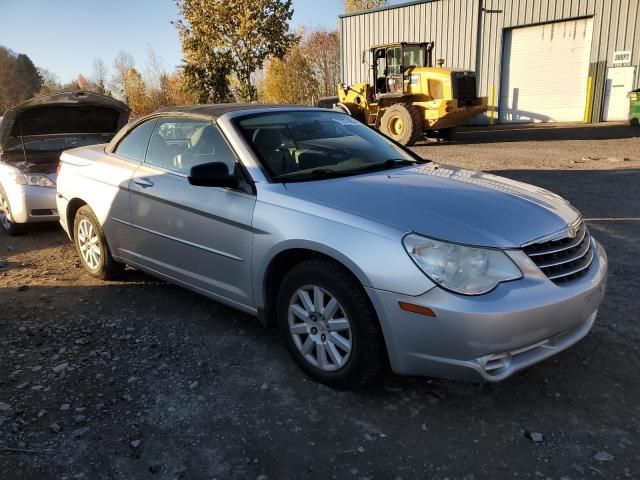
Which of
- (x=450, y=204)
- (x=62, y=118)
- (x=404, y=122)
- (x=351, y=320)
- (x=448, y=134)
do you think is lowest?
(x=448, y=134)

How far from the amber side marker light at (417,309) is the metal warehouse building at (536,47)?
2121 cm

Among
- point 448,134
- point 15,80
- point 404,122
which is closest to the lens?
point 404,122

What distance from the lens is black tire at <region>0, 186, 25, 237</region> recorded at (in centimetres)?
633

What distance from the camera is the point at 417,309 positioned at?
2.42m

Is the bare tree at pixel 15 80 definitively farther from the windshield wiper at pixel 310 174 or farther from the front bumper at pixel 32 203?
the windshield wiper at pixel 310 174

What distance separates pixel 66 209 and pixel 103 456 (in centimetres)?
312

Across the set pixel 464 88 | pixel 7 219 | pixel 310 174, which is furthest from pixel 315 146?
pixel 464 88

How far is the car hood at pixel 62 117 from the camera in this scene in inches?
259

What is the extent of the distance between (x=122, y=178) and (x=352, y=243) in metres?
2.40

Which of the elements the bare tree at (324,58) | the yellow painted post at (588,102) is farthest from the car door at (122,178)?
the bare tree at (324,58)

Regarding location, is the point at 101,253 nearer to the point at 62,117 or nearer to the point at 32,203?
the point at 32,203

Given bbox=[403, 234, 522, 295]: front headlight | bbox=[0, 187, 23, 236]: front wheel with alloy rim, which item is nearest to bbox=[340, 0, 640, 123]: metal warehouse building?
bbox=[0, 187, 23, 236]: front wheel with alloy rim

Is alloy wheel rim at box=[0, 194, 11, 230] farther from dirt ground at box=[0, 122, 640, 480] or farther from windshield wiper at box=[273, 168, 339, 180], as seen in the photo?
windshield wiper at box=[273, 168, 339, 180]

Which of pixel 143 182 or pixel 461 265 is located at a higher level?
pixel 143 182
